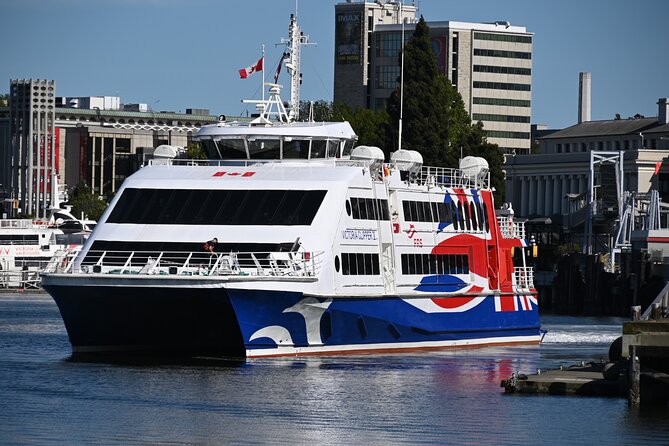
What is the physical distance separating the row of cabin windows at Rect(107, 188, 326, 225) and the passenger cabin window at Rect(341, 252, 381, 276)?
1.67 metres

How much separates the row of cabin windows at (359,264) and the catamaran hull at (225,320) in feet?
2.32

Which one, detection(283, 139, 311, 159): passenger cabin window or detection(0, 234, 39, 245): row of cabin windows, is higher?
detection(283, 139, 311, 159): passenger cabin window

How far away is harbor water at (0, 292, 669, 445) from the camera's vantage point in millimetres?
32750

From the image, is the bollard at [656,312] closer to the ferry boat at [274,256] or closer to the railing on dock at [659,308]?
the railing on dock at [659,308]

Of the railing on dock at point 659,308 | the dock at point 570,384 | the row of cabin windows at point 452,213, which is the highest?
the row of cabin windows at point 452,213

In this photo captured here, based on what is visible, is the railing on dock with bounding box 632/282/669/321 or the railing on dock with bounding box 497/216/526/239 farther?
the railing on dock with bounding box 497/216/526/239

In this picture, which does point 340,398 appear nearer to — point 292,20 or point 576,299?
point 292,20

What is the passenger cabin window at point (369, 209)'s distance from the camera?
1809 inches

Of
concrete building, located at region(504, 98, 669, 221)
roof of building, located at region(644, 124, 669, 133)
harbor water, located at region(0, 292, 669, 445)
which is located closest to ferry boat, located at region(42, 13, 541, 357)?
harbor water, located at region(0, 292, 669, 445)

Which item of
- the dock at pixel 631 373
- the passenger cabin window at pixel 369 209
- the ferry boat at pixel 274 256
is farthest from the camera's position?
the passenger cabin window at pixel 369 209

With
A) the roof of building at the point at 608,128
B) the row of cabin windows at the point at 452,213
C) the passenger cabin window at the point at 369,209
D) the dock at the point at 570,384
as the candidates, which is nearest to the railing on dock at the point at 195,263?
the passenger cabin window at the point at 369,209

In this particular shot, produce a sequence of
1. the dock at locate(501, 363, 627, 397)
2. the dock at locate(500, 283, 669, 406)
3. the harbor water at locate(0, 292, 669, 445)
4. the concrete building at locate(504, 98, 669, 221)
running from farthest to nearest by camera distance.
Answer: the concrete building at locate(504, 98, 669, 221) < the dock at locate(501, 363, 627, 397) < the dock at locate(500, 283, 669, 406) < the harbor water at locate(0, 292, 669, 445)

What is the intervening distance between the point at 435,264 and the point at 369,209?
4.26 m

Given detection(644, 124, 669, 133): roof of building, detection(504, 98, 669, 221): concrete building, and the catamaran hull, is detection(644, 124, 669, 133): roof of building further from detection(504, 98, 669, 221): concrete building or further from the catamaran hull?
the catamaran hull
